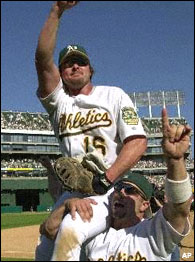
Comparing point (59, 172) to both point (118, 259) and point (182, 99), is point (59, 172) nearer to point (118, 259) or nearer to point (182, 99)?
point (118, 259)

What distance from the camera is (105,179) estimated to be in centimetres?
277

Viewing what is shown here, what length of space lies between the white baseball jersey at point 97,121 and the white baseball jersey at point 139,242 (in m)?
0.49

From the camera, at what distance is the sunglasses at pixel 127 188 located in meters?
2.79

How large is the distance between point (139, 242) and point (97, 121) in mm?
799

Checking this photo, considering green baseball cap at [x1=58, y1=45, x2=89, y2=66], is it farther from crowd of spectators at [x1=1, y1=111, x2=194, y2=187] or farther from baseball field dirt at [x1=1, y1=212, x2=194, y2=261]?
crowd of spectators at [x1=1, y1=111, x2=194, y2=187]

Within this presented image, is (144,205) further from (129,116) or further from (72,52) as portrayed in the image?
(72,52)

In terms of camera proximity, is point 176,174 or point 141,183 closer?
point 176,174

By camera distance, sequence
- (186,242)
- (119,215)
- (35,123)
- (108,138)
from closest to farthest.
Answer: (119,215), (108,138), (186,242), (35,123)

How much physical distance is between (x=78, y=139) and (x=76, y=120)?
0.40ft

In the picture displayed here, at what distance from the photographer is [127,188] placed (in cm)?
280

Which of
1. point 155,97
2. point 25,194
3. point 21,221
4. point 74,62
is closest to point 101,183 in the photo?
point 74,62

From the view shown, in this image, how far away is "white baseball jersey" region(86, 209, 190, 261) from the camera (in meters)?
2.48

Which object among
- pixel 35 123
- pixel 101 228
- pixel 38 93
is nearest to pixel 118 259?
pixel 101 228

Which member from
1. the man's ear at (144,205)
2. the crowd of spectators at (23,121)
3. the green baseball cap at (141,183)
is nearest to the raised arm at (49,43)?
the green baseball cap at (141,183)
